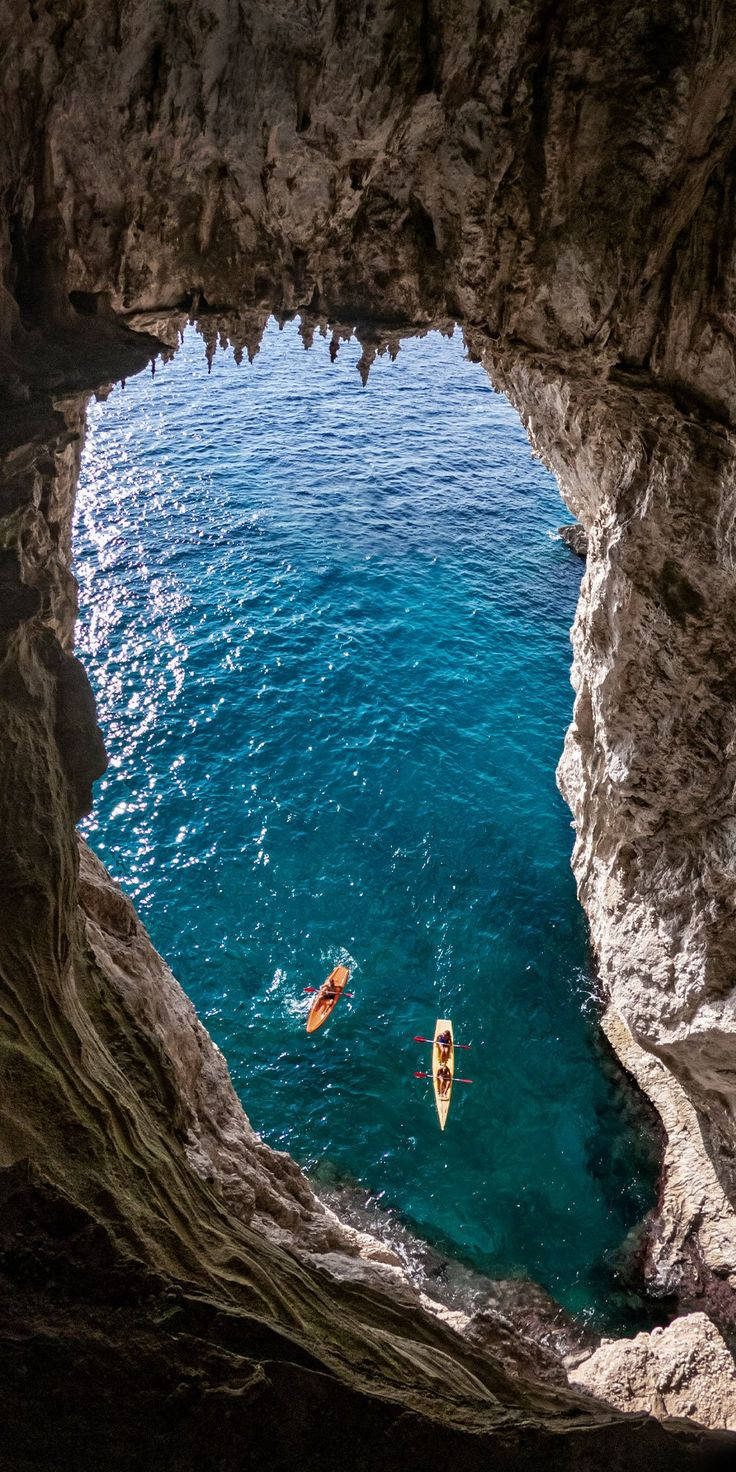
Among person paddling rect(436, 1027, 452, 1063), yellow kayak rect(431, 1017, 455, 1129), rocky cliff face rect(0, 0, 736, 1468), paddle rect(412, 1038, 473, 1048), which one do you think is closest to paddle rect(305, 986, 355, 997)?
paddle rect(412, 1038, 473, 1048)

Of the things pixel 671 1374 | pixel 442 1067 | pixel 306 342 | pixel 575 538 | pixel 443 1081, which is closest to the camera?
pixel 306 342

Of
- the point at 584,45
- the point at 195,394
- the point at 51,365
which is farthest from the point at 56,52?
the point at 195,394

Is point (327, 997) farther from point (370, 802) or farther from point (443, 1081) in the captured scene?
point (370, 802)

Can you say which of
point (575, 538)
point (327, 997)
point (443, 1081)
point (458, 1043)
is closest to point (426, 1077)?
point (443, 1081)

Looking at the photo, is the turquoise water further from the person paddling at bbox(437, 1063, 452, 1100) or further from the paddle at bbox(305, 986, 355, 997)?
the person paddling at bbox(437, 1063, 452, 1100)

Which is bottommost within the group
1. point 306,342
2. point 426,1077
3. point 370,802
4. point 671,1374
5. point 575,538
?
point 671,1374

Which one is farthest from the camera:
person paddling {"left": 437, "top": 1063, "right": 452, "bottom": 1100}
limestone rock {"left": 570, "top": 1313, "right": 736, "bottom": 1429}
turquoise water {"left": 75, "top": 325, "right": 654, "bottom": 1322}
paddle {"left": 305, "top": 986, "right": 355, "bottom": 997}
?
paddle {"left": 305, "top": 986, "right": 355, "bottom": 997}

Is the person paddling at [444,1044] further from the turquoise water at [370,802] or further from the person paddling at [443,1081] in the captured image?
the turquoise water at [370,802]
